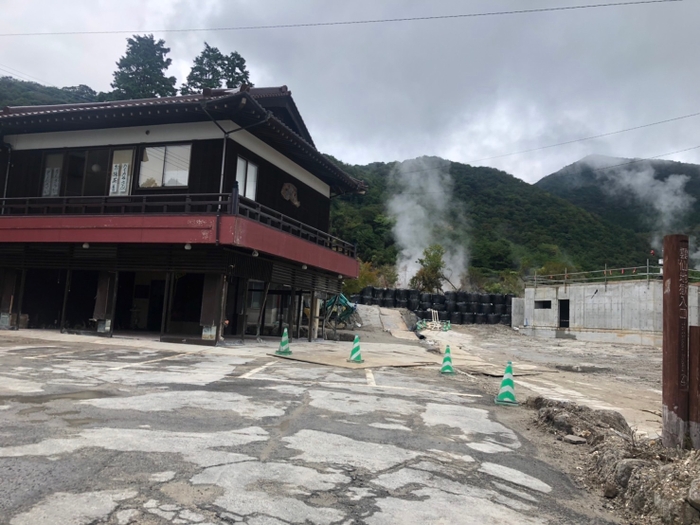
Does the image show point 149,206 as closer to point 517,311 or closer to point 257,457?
point 257,457

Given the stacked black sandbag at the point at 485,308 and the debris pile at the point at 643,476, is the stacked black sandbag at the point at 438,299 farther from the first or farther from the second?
the debris pile at the point at 643,476

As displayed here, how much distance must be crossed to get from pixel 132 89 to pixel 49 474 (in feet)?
153

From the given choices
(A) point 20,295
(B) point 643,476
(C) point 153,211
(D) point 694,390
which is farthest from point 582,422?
(A) point 20,295

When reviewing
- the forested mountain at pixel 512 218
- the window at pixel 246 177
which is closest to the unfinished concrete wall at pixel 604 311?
the forested mountain at pixel 512 218

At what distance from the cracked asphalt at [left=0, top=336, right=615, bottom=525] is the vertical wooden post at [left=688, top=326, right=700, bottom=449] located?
1.26 meters

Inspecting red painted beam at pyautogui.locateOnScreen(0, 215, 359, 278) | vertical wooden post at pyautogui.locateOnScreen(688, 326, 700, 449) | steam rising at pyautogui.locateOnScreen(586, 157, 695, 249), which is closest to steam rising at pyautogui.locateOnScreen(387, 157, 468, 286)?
steam rising at pyautogui.locateOnScreen(586, 157, 695, 249)

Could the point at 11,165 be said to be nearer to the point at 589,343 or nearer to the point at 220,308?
the point at 220,308

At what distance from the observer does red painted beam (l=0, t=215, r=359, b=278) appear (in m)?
14.1

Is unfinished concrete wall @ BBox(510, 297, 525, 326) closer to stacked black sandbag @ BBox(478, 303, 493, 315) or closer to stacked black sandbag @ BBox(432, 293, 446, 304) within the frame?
stacked black sandbag @ BBox(478, 303, 493, 315)

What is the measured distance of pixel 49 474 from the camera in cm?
366

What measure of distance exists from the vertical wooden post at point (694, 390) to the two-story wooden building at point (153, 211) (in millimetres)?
11038

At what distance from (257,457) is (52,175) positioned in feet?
55.9

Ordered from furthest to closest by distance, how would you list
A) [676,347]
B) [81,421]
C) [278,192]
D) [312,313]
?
1. [312,313]
2. [278,192]
3. [81,421]
4. [676,347]

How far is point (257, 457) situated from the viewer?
438 centimetres
